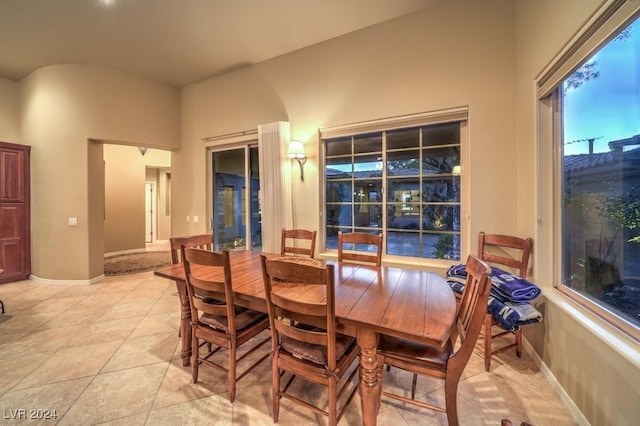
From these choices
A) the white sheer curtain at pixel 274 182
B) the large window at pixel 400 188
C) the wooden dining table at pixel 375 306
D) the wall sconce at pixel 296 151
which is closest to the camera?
the wooden dining table at pixel 375 306

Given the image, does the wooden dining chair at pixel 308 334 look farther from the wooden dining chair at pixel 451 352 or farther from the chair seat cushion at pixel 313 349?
the wooden dining chair at pixel 451 352

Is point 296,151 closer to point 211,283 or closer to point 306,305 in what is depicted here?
point 211,283

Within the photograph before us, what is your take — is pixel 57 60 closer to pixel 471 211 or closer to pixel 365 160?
pixel 365 160

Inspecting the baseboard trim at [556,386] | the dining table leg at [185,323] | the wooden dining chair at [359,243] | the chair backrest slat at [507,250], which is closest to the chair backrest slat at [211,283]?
the dining table leg at [185,323]

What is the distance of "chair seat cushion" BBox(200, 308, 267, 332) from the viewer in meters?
1.72

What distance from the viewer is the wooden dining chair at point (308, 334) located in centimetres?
120

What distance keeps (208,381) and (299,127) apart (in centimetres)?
297

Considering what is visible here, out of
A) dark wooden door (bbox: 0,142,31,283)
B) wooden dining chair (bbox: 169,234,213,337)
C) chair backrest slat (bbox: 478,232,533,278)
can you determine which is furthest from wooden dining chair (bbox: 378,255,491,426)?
dark wooden door (bbox: 0,142,31,283)

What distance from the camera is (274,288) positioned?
159cm

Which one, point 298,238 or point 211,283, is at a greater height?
point 298,238

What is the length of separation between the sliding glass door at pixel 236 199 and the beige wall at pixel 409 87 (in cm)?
55

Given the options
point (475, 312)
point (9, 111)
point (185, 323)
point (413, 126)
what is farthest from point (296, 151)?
point (9, 111)

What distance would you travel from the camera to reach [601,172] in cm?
154

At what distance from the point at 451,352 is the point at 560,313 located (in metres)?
0.97
